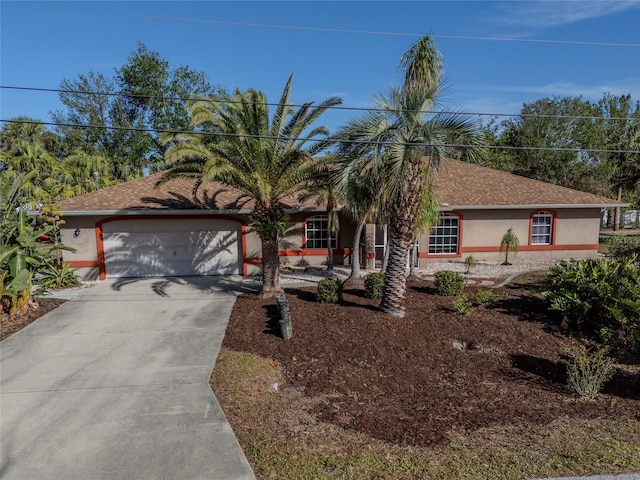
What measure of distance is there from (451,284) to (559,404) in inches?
235

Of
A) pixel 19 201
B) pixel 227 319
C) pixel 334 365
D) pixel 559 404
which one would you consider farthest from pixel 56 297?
pixel 559 404

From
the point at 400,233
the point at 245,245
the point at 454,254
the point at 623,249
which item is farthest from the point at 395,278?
the point at 454,254

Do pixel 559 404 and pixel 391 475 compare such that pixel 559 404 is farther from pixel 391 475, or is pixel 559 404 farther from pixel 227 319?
pixel 227 319

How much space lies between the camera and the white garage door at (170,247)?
52.2ft

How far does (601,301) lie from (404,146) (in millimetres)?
6028

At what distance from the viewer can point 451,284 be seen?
12398 mm

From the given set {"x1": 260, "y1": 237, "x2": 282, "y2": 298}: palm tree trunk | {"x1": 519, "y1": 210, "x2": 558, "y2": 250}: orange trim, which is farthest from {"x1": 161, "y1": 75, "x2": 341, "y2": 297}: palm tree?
{"x1": 519, "y1": 210, "x2": 558, "y2": 250}: orange trim

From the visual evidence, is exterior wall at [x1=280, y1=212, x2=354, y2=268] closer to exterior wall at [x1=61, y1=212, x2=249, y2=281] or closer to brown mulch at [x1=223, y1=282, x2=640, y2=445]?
exterior wall at [x1=61, y1=212, x2=249, y2=281]

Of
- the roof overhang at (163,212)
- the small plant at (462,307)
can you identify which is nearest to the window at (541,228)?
the roof overhang at (163,212)

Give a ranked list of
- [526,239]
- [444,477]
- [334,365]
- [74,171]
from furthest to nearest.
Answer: [74,171], [526,239], [334,365], [444,477]

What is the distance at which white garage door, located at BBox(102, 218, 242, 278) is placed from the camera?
52.2ft

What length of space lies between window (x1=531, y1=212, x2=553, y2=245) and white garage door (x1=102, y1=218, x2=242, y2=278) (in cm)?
1344

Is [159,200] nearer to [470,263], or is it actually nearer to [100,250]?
[100,250]

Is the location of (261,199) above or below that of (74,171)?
below
